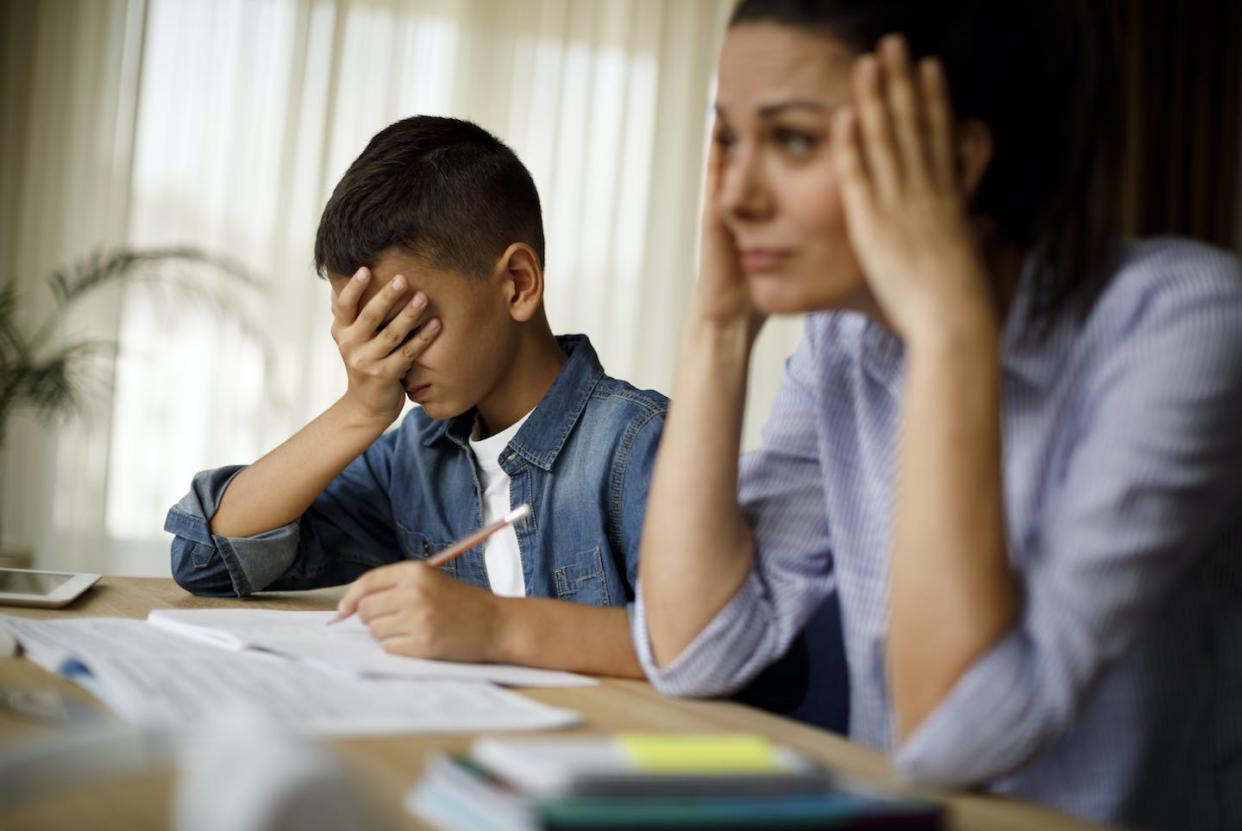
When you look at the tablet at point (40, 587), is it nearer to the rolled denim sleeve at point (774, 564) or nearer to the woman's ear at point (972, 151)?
the rolled denim sleeve at point (774, 564)

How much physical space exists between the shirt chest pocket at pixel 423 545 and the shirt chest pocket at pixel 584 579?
0.52 ft

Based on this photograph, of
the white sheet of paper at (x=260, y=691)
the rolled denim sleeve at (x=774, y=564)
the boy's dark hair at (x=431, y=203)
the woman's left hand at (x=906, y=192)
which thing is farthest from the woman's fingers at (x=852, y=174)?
the boy's dark hair at (x=431, y=203)

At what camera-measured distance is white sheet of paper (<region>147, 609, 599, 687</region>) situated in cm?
89

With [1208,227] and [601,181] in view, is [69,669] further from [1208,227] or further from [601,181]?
[1208,227]

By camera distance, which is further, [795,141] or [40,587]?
[40,587]

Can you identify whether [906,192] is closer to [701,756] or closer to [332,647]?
[701,756]

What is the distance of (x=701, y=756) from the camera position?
1.73 feet

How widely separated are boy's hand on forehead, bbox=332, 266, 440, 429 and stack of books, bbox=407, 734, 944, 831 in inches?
31.2

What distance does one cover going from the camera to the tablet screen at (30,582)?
1168 millimetres

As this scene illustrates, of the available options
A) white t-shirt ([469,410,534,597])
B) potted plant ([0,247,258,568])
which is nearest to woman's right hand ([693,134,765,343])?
white t-shirt ([469,410,534,597])

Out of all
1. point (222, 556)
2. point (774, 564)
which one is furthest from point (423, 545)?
point (774, 564)

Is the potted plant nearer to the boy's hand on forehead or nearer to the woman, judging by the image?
the boy's hand on forehead

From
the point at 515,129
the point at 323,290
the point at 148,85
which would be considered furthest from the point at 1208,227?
the point at 148,85

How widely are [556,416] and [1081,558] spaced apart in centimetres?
77
